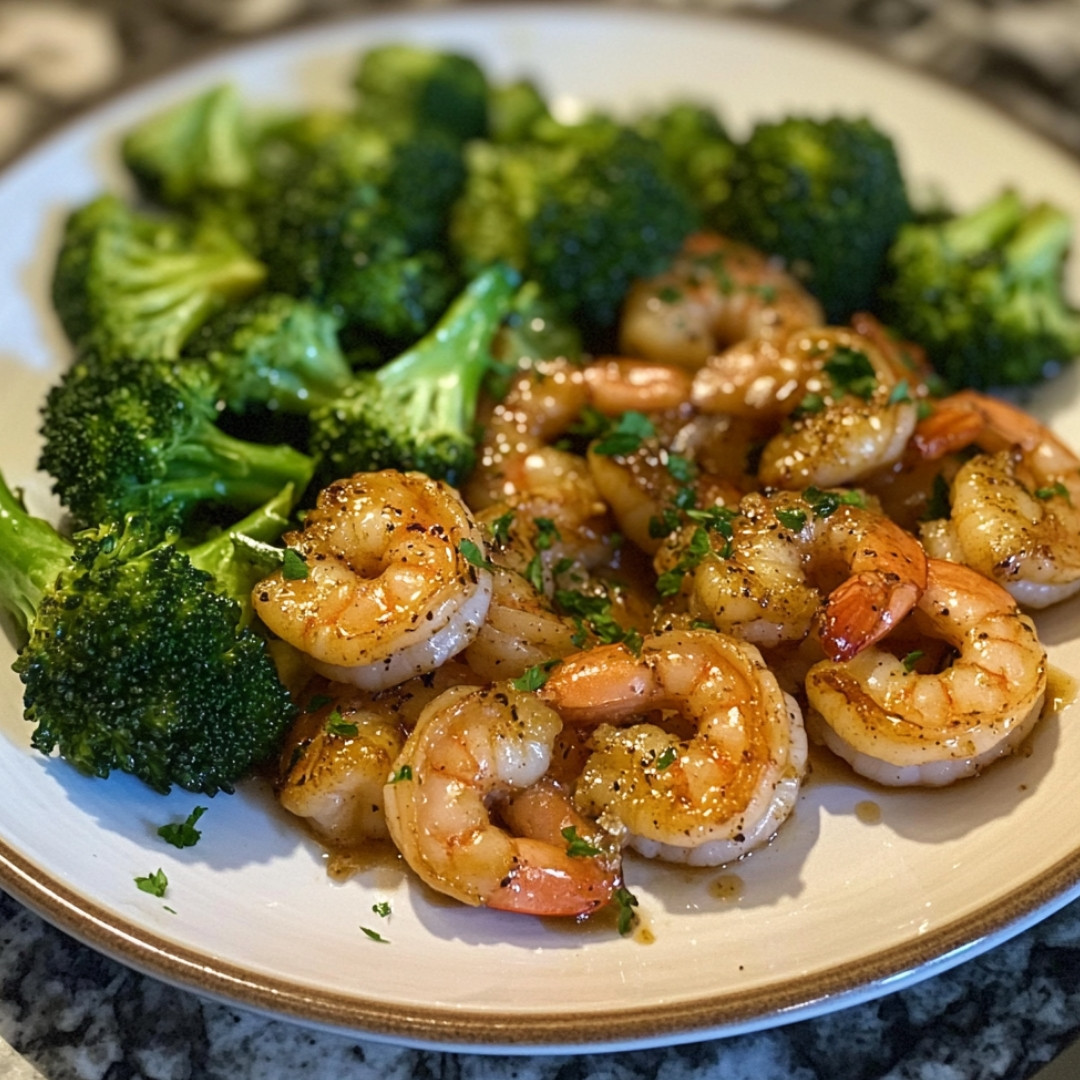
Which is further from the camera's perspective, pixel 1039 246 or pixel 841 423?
pixel 1039 246

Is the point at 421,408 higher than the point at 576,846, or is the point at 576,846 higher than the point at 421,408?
the point at 421,408

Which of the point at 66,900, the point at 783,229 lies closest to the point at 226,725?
the point at 66,900

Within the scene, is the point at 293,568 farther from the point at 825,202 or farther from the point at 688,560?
the point at 825,202

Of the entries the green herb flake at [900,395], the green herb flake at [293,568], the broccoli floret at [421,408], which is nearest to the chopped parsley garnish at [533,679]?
the green herb flake at [293,568]

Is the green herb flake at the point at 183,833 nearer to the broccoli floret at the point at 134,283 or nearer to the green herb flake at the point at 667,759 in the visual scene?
the green herb flake at the point at 667,759

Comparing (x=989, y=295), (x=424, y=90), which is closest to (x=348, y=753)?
(x=989, y=295)

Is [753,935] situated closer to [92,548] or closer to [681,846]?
[681,846]

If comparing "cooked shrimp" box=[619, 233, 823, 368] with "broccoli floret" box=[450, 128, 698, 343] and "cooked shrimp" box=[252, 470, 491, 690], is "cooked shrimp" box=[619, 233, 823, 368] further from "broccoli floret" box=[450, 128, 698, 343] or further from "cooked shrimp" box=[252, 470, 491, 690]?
"cooked shrimp" box=[252, 470, 491, 690]

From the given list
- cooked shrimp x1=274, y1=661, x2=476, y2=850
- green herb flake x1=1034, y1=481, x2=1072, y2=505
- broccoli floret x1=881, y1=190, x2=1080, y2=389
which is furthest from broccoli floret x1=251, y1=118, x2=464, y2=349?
green herb flake x1=1034, y1=481, x2=1072, y2=505
